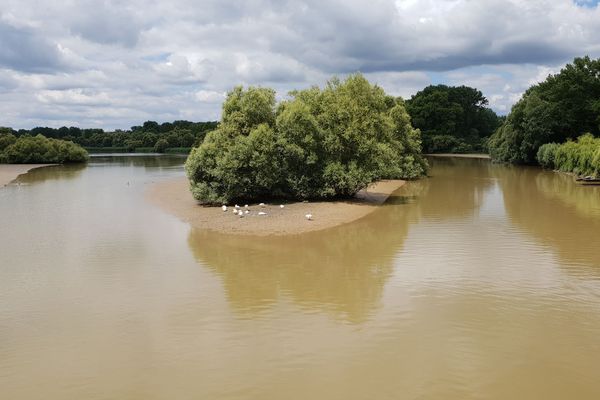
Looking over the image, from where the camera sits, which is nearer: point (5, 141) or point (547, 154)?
point (547, 154)

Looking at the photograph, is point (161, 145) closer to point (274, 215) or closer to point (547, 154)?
point (547, 154)

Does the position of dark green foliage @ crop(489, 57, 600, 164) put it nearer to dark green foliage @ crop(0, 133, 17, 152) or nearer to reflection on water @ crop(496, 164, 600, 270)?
reflection on water @ crop(496, 164, 600, 270)

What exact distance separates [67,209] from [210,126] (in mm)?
131883

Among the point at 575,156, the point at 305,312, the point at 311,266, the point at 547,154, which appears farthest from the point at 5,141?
the point at 305,312

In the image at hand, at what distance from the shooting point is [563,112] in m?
74.4

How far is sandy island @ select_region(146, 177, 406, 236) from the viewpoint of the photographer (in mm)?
27469

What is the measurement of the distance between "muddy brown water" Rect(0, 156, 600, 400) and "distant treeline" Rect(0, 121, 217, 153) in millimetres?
122263

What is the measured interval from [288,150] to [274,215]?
5.87 meters

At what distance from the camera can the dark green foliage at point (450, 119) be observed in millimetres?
122688

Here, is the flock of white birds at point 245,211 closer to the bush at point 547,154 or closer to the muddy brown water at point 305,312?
the muddy brown water at point 305,312

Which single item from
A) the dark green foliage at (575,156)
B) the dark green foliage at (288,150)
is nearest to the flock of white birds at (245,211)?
the dark green foliage at (288,150)

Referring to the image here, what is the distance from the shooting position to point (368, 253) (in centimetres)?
2244

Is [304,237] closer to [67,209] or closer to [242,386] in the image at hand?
[242,386]

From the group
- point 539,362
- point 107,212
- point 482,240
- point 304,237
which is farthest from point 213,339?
point 107,212
